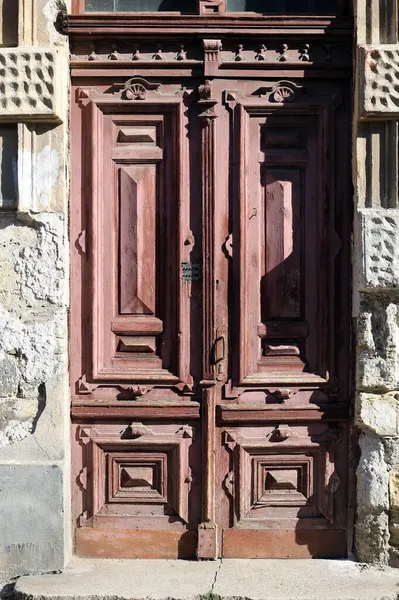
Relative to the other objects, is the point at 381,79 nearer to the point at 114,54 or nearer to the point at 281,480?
the point at 114,54

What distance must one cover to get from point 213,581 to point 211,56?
279 cm

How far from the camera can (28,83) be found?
14.4ft

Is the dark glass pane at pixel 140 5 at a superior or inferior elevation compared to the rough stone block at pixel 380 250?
superior

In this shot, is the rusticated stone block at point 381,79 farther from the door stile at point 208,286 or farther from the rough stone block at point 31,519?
the rough stone block at point 31,519

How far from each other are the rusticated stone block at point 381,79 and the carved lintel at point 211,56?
2.59 ft

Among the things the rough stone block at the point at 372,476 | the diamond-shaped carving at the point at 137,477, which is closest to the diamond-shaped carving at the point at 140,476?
the diamond-shaped carving at the point at 137,477

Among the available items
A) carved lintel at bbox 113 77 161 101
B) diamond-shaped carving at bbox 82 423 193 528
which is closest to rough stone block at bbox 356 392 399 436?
diamond-shaped carving at bbox 82 423 193 528

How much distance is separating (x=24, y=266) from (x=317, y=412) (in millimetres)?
1773

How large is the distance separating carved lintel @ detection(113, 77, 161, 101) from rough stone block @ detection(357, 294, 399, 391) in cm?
162

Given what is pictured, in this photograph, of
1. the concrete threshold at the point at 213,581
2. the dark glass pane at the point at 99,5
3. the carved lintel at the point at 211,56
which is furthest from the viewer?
the dark glass pane at the point at 99,5

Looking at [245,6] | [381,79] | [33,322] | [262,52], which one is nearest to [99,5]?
[245,6]

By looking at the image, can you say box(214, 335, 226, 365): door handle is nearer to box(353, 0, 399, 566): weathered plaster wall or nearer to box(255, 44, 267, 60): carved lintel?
box(353, 0, 399, 566): weathered plaster wall

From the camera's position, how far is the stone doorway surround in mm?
4375

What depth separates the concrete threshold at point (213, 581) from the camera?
13.4 ft
